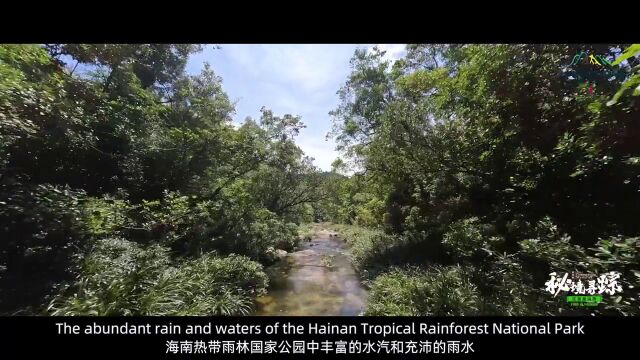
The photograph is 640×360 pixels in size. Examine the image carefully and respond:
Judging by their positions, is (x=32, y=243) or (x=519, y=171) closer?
(x=32, y=243)

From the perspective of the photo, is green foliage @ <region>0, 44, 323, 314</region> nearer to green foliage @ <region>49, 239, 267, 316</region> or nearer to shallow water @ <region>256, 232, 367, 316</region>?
green foliage @ <region>49, 239, 267, 316</region>

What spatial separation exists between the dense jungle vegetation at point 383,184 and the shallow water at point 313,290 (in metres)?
0.62

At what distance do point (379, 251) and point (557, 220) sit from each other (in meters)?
7.01

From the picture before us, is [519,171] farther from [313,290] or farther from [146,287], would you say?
[146,287]

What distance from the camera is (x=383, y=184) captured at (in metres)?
12.5

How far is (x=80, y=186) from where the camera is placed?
7.12m

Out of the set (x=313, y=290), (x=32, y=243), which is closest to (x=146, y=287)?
(x=32, y=243)

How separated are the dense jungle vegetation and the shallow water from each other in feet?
2.03

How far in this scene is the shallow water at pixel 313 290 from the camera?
24.3 ft

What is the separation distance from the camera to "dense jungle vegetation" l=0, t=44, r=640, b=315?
4219mm

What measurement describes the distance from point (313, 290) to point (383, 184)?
5945mm

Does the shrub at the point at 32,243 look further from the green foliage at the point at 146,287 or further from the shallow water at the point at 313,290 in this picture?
the shallow water at the point at 313,290
